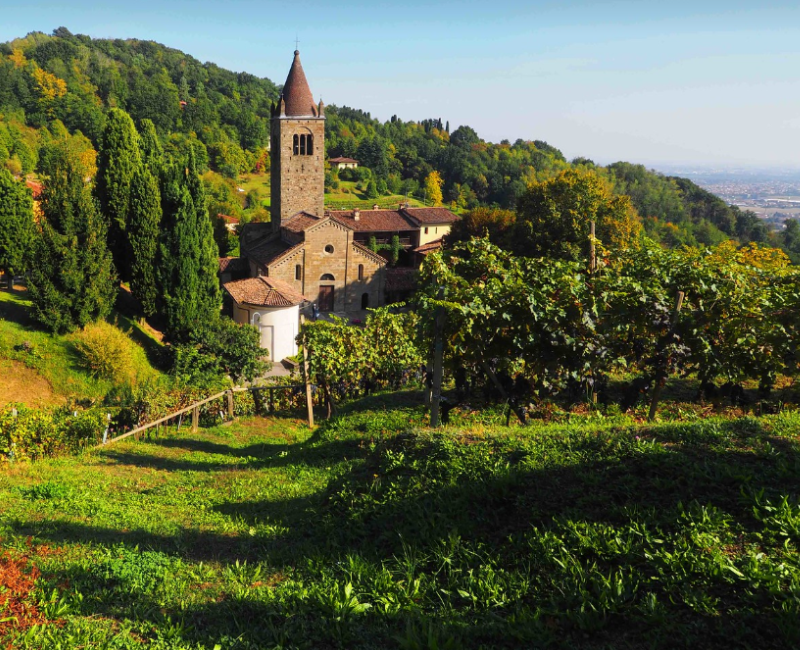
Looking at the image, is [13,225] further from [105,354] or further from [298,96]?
[298,96]

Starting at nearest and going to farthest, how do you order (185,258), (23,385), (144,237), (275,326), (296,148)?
(23,385) < (185,258) < (144,237) < (275,326) < (296,148)

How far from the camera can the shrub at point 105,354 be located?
21.0 m

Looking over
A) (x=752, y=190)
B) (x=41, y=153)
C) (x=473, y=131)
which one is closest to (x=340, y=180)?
(x=41, y=153)

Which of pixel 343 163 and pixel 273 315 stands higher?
pixel 343 163

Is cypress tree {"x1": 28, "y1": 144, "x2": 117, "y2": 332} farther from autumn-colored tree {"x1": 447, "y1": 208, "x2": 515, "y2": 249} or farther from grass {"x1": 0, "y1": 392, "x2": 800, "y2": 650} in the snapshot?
autumn-colored tree {"x1": 447, "y1": 208, "x2": 515, "y2": 249}

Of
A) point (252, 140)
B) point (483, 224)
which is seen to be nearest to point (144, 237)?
point (483, 224)

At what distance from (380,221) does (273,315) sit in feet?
82.1

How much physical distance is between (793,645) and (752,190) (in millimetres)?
202947

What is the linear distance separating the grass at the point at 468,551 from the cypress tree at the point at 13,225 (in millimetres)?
24720

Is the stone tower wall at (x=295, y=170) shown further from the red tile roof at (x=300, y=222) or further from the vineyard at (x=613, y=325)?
Result: the vineyard at (x=613, y=325)

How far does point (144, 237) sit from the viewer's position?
25625 mm

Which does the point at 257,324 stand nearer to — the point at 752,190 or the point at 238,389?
the point at 238,389

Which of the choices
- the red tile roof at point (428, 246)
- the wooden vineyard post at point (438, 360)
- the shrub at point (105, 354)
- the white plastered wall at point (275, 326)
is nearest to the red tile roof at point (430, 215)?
the red tile roof at point (428, 246)

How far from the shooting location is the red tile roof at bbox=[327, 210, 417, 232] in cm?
5153
